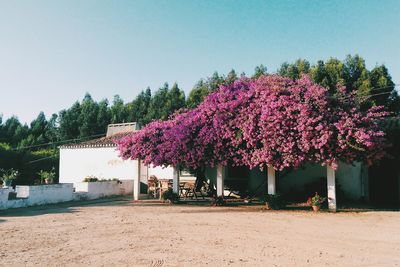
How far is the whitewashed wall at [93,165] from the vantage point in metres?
23.4

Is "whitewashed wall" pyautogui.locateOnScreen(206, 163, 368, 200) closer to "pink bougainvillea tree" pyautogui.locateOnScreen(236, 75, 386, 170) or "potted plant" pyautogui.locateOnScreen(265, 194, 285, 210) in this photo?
"potted plant" pyautogui.locateOnScreen(265, 194, 285, 210)

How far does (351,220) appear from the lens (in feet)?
39.0

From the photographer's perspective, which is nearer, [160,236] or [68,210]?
[160,236]

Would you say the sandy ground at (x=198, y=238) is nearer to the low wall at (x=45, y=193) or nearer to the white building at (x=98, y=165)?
the low wall at (x=45, y=193)

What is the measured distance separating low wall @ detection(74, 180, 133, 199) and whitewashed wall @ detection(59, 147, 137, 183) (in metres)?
1.28

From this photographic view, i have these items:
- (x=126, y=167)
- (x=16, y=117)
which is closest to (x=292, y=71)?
(x=126, y=167)

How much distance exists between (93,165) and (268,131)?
14.9m

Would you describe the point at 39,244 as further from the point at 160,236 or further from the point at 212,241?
the point at 212,241

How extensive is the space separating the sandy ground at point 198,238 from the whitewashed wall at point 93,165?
9.49 meters

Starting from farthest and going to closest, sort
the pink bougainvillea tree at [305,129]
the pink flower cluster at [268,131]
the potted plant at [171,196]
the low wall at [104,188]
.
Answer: the low wall at [104,188]
the potted plant at [171,196]
the pink flower cluster at [268,131]
the pink bougainvillea tree at [305,129]

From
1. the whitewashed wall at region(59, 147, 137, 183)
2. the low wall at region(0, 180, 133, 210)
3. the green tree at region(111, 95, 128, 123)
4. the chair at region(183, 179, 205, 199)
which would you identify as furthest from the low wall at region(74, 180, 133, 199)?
the green tree at region(111, 95, 128, 123)

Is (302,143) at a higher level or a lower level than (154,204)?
higher

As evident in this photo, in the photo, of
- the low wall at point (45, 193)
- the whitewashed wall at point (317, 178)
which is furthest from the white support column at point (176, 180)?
the low wall at point (45, 193)

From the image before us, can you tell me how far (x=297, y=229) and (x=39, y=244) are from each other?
6878 mm
